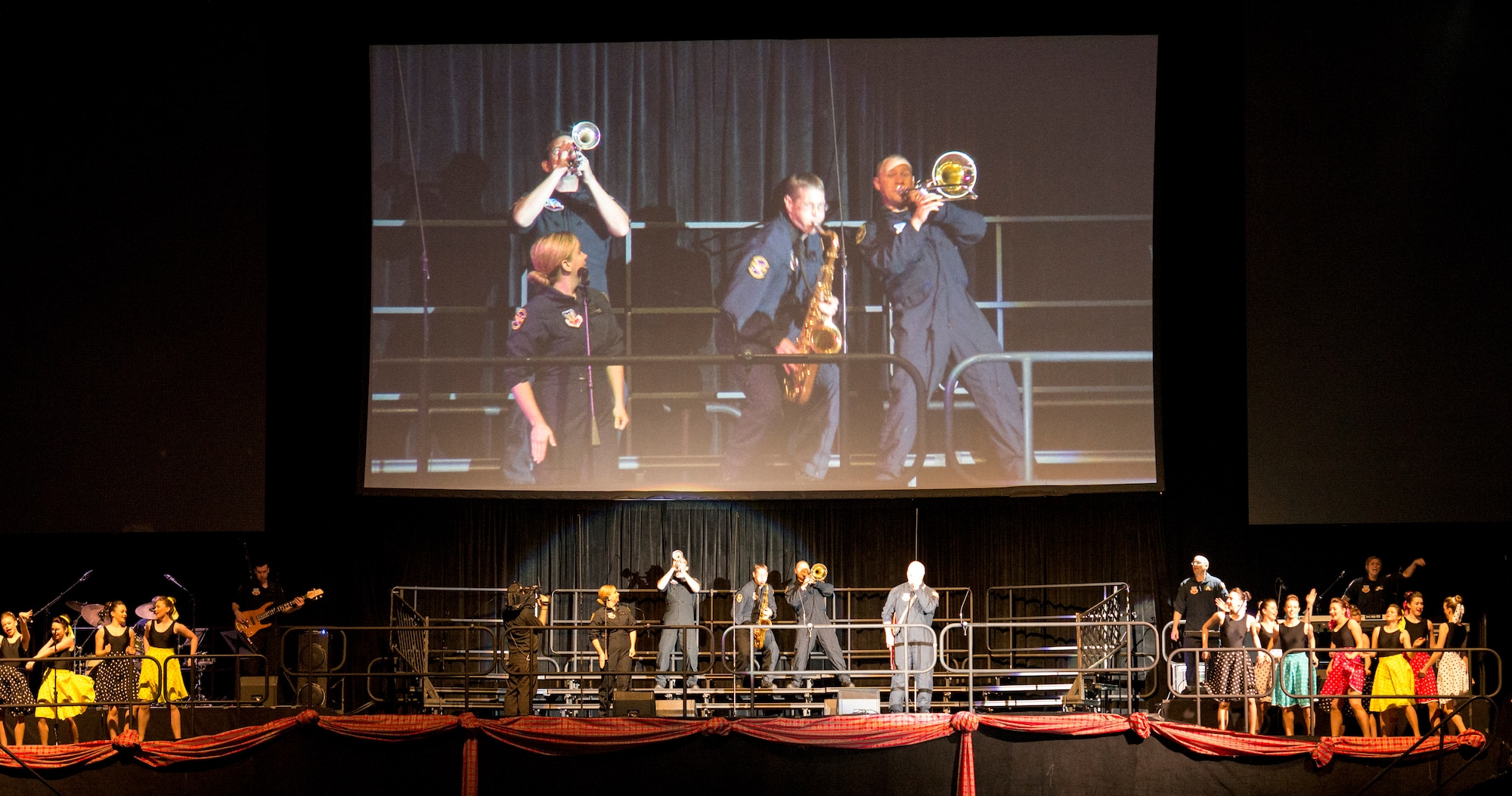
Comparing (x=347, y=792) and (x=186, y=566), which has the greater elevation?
(x=186, y=566)

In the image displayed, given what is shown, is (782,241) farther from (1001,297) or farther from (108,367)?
(108,367)

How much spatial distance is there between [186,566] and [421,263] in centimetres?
366

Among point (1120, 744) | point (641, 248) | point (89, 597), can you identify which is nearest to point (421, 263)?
point (641, 248)

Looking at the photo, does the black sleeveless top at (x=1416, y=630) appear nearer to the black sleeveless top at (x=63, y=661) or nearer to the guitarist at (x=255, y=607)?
the guitarist at (x=255, y=607)

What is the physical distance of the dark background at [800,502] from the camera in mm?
12836

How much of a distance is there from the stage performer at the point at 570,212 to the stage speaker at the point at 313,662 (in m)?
2.43

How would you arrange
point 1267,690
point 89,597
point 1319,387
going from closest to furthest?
point 1267,690, point 1319,387, point 89,597

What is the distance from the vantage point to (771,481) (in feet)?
43.8

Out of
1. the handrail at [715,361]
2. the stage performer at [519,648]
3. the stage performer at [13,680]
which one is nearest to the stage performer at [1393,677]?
the handrail at [715,361]

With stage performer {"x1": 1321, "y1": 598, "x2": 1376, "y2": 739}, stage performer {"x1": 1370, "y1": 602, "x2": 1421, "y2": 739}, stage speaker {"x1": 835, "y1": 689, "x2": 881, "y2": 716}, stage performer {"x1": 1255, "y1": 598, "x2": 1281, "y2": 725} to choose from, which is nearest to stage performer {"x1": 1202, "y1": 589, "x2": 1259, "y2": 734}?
stage performer {"x1": 1255, "y1": 598, "x2": 1281, "y2": 725}

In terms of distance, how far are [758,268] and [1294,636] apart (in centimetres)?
543

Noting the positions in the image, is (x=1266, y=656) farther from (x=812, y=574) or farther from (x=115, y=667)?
(x=115, y=667)

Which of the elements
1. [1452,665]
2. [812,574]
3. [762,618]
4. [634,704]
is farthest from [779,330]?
[1452,665]

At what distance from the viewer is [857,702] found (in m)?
11.5
